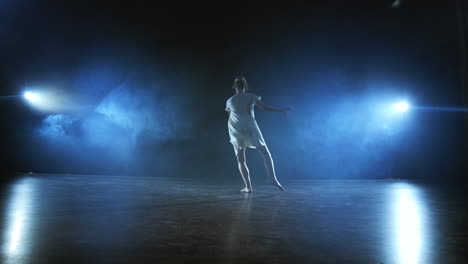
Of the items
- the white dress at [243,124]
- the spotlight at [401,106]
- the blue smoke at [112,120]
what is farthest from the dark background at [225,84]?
the white dress at [243,124]

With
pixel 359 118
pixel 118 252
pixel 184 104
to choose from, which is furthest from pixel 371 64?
pixel 118 252

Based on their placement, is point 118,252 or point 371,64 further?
point 371,64

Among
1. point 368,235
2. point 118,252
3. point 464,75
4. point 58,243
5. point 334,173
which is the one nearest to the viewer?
point 118,252

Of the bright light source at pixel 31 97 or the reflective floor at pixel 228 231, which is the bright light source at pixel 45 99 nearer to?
the bright light source at pixel 31 97

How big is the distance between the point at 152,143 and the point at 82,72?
186cm

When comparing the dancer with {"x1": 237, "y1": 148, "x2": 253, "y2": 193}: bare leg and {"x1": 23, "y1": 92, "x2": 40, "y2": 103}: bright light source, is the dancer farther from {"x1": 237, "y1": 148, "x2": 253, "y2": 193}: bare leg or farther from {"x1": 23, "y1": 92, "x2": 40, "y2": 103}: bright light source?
{"x1": 23, "y1": 92, "x2": 40, "y2": 103}: bright light source

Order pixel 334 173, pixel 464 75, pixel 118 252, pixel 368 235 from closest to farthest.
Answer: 1. pixel 118 252
2. pixel 368 235
3. pixel 464 75
4. pixel 334 173

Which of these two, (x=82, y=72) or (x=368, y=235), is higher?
(x=82, y=72)

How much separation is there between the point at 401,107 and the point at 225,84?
3203 mm

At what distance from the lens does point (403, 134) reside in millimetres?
7410

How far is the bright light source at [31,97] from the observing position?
301 inches

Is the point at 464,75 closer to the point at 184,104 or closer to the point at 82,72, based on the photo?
the point at 184,104

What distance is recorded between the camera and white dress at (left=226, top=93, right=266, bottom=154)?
4.79 metres

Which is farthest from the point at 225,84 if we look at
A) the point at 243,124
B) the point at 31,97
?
the point at 31,97
